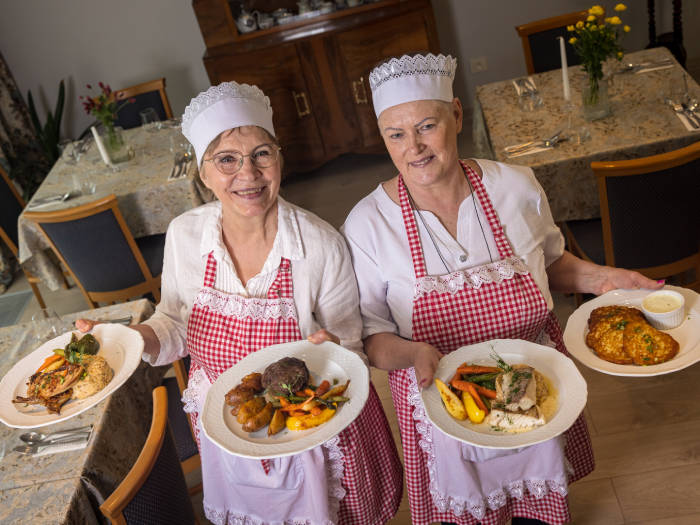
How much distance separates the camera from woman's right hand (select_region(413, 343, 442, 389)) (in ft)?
4.85

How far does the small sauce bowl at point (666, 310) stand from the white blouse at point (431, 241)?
0.24 metres

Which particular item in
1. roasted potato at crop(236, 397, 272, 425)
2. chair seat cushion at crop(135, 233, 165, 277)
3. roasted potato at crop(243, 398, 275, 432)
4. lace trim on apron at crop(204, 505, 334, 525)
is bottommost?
lace trim on apron at crop(204, 505, 334, 525)

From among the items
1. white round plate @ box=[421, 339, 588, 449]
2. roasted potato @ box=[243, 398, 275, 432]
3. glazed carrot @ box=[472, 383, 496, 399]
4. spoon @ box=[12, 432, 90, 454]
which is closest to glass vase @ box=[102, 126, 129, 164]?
spoon @ box=[12, 432, 90, 454]

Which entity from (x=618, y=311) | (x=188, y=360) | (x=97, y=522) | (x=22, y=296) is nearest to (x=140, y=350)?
(x=97, y=522)

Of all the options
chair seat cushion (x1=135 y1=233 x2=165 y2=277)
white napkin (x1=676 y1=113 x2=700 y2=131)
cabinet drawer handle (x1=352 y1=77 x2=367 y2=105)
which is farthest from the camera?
cabinet drawer handle (x1=352 y1=77 x2=367 y2=105)

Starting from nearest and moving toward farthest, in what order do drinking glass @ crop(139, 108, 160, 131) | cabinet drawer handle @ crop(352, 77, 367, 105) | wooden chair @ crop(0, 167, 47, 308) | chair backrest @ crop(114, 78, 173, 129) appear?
wooden chair @ crop(0, 167, 47, 308) → drinking glass @ crop(139, 108, 160, 131) → chair backrest @ crop(114, 78, 173, 129) → cabinet drawer handle @ crop(352, 77, 367, 105)

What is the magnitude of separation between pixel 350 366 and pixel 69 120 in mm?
4629

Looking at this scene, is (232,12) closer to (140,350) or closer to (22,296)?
(22,296)

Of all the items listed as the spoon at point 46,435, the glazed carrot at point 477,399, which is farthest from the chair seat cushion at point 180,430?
the glazed carrot at point 477,399

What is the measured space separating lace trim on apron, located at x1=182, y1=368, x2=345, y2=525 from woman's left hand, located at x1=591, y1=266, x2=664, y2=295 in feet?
2.54

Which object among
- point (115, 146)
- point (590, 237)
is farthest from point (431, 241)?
point (115, 146)

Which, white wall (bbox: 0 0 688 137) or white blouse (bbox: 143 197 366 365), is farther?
white wall (bbox: 0 0 688 137)

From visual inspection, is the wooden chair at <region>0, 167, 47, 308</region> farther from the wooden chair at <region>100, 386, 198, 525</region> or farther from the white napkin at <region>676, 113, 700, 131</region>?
the white napkin at <region>676, 113, 700, 131</region>

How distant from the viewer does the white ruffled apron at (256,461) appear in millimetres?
1673
